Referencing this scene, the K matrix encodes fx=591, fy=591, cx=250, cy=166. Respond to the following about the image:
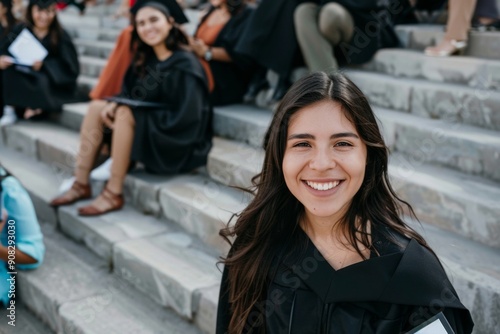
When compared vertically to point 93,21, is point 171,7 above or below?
above

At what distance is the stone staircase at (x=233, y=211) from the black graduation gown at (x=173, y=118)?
0.12 meters

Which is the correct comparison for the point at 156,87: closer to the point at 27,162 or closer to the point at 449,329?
the point at 27,162

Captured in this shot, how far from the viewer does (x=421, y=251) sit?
154cm

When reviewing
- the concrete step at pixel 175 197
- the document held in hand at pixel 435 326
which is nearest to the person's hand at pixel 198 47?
the concrete step at pixel 175 197

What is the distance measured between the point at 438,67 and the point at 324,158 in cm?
242

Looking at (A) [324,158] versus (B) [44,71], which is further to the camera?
(B) [44,71]

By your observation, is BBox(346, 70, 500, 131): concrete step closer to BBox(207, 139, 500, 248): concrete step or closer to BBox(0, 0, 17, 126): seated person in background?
BBox(207, 139, 500, 248): concrete step

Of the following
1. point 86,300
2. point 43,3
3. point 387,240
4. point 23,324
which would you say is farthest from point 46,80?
point 387,240

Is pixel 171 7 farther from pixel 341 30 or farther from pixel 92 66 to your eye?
pixel 92 66

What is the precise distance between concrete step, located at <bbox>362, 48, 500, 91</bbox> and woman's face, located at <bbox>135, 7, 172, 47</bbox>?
1.43 meters

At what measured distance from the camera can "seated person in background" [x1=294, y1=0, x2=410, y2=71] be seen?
3945 millimetres

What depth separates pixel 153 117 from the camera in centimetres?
388

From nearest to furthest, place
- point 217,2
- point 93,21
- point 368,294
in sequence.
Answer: point 368,294 → point 217,2 → point 93,21

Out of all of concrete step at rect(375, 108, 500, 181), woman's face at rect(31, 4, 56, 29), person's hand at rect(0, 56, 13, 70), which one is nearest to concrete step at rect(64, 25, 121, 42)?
woman's face at rect(31, 4, 56, 29)
